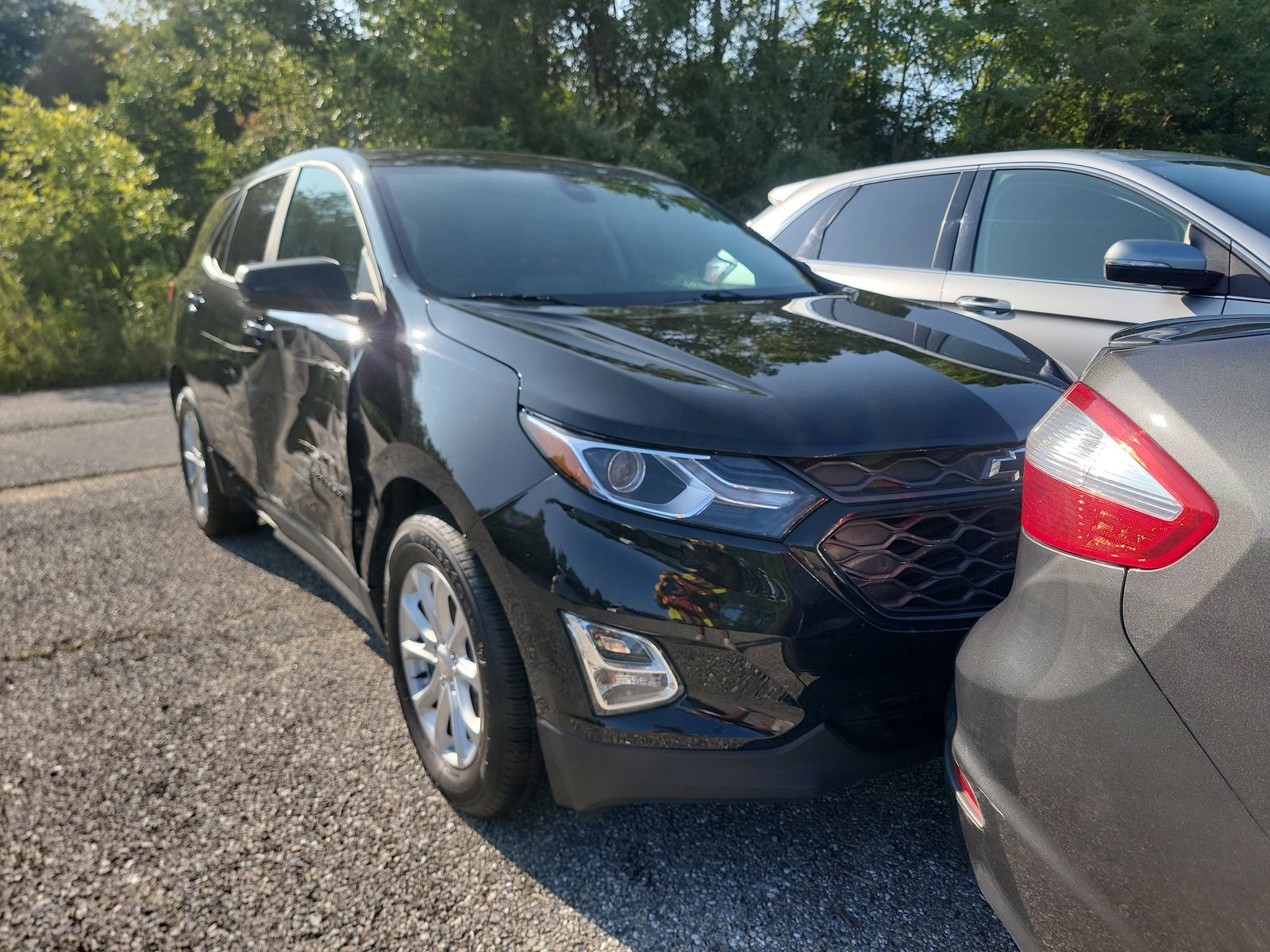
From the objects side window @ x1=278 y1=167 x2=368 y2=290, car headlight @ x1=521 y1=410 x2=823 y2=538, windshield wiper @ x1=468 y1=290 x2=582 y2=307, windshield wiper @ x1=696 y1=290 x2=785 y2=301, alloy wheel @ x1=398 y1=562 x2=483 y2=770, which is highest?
side window @ x1=278 y1=167 x2=368 y2=290

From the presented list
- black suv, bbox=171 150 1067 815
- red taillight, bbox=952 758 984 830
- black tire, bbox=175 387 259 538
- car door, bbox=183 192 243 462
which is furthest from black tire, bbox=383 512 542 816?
black tire, bbox=175 387 259 538

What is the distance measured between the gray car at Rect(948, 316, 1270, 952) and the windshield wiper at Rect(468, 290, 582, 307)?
61.4 inches

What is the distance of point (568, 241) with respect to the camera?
118 inches

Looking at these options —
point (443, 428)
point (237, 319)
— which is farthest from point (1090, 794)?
point (237, 319)

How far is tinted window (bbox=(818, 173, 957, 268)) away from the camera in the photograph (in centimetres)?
412

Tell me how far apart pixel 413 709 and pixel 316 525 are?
0.76 metres

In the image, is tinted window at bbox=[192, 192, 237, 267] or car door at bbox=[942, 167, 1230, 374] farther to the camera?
tinted window at bbox=[192, 192, 237, 267]

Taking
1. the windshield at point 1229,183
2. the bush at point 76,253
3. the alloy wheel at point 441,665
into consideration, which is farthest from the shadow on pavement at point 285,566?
the bush at point 76,253

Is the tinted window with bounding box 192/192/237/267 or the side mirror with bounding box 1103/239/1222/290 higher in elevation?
the side mirror with bounding box 1103/239/1222/290

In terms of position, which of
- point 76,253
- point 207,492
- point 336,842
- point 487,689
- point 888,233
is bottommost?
point 76,253

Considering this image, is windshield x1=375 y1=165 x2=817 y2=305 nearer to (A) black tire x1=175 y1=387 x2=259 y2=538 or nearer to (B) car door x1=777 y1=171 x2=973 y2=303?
(B) car door x1=777 y1=171 x2=973 y2=303

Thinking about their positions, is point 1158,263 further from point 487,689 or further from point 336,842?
point 336,842

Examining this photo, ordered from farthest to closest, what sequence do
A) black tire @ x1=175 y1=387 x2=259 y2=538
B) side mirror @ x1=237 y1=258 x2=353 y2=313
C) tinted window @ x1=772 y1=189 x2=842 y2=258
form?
tinted window @ x1=772 y1=189 x2=842 y2=258 → black tire @ x1=175 y1=387 x2=259 y2=538 → side mirror @ x1=237 y1=258 x2=353 y2=313

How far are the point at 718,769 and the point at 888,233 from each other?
315cm
